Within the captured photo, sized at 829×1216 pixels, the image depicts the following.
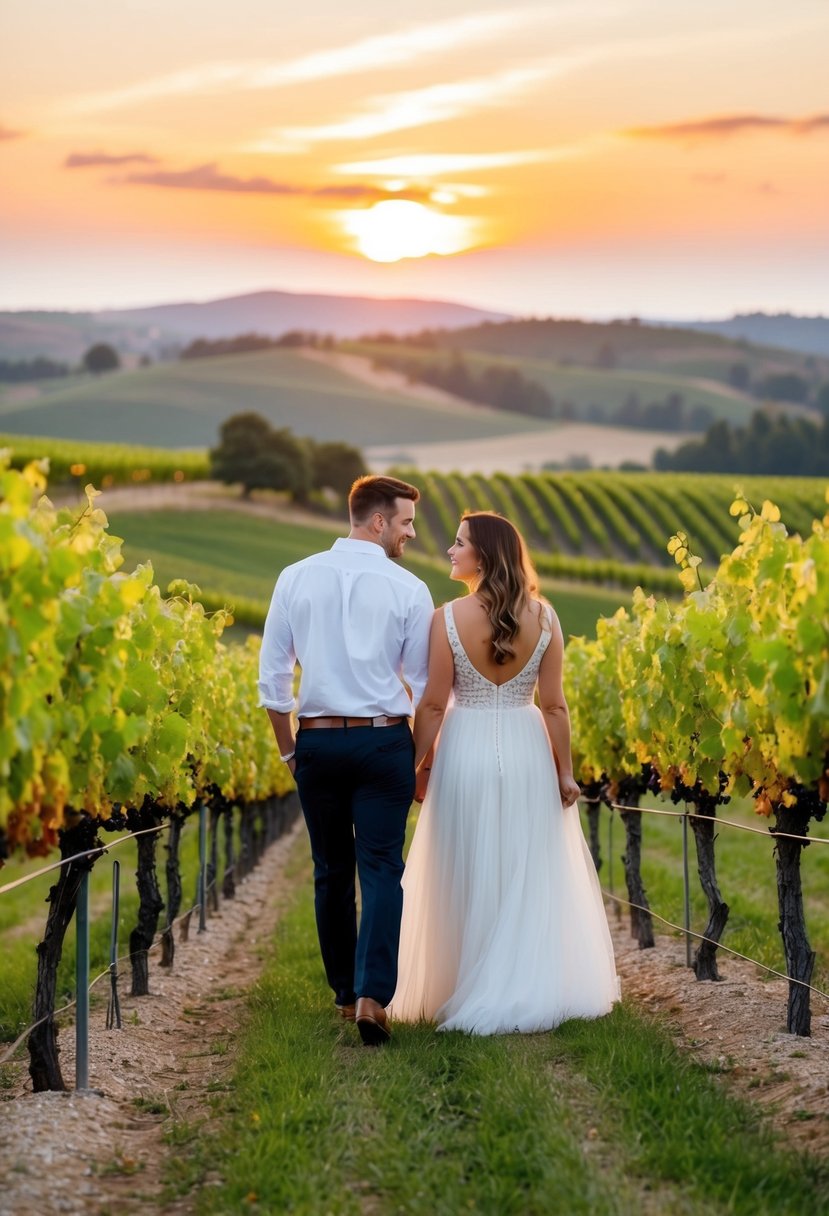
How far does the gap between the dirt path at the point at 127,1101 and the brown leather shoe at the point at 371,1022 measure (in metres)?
0.58

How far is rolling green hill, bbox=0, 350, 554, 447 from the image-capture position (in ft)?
406

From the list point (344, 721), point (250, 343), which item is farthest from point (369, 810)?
point (250, 343)

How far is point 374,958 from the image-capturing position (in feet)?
18.2

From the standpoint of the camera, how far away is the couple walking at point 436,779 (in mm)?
5605

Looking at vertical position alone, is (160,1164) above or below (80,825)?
below

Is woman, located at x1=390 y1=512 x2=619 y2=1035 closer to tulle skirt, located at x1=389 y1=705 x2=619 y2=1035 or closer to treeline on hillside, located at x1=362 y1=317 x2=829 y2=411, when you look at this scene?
tulle skirt, located at x1=389 y1=705 x2=619 y2=1035

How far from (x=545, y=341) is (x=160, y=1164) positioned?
188174 millimetres

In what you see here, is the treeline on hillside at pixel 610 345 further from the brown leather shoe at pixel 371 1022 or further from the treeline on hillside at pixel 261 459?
the brown leather shoe at pixel 371 1022

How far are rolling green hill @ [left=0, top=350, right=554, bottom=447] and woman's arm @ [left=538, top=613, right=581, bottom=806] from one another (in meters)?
116

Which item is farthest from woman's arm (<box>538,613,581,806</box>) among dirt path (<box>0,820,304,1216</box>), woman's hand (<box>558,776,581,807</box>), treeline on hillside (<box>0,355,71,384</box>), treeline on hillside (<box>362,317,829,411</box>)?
treeline on hillside (<box>362,317,829,411</box>)

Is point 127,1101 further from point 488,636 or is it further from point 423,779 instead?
point 488,636

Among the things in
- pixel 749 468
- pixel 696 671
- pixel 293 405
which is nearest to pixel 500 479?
pixel 749 468

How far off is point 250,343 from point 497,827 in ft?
546

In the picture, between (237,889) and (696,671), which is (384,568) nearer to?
(696,671)
